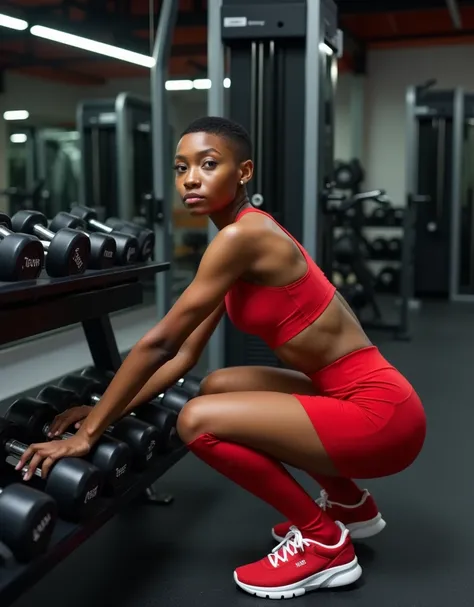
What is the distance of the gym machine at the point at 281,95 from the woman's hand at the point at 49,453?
1734 mm

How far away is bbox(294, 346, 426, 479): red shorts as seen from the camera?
1.65 metres

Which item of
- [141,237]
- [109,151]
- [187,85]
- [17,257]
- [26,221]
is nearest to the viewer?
[17,257]

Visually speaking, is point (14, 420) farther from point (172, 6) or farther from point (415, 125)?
point (415, 125)

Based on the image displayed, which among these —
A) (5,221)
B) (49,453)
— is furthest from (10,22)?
(49,453)

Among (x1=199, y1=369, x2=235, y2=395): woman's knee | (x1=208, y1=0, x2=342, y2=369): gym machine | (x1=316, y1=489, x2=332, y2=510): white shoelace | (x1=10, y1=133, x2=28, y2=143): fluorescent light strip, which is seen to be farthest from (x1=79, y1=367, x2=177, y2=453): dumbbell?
(x1=10, y1=133, x2=28, y2=143): fluorescent light strip

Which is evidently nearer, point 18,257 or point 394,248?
point 18,257

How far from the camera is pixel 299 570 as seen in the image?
1.72m

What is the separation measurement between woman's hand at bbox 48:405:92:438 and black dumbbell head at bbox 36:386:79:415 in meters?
0.09

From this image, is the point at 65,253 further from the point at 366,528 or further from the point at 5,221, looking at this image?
the point at 366,528

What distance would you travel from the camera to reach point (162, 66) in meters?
3.41

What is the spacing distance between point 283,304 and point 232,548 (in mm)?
756

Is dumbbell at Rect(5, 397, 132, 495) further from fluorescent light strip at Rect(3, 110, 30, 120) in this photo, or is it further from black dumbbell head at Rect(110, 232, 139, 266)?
fluorescent light strip at Rect(3, 110, 30, 120)

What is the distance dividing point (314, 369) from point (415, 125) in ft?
17.5

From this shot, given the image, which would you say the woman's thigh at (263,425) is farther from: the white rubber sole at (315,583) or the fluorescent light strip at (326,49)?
the fluorescent light strip at (326,49)
